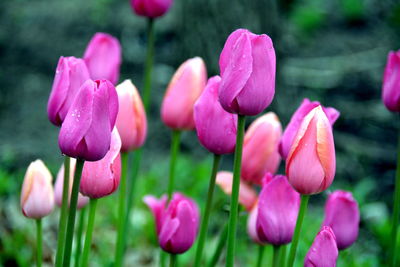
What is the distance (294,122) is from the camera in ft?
4.52

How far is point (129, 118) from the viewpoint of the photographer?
155 centimetres

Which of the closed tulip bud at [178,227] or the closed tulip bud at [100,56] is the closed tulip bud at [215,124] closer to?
the closed tulip bud at [178,227]

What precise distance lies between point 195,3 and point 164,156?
2.94 ft

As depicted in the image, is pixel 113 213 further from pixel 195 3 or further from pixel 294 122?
pixel 294 122

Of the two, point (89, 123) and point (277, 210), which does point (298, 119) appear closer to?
point (277, 210)

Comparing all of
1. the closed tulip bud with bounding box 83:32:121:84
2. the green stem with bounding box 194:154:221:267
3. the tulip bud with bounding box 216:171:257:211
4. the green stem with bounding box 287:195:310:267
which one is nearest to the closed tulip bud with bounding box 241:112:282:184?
the tulip bud with bounding box 216:171:257:211

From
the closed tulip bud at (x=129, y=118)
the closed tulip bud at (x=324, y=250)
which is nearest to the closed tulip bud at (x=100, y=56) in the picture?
the closed tulip bud at (x=129, y=118)

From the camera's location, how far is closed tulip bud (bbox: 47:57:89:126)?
4.16 ft

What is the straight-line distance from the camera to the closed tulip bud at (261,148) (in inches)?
61.2

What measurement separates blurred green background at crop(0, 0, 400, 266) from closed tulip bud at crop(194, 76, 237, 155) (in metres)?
0.59

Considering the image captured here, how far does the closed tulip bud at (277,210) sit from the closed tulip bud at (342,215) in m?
0.12

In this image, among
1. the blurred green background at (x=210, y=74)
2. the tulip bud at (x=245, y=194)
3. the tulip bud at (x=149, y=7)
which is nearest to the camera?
the tulip bud at (x=245, y=194)

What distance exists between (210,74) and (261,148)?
214 centimetres

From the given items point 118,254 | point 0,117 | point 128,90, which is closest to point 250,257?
point 118,254
